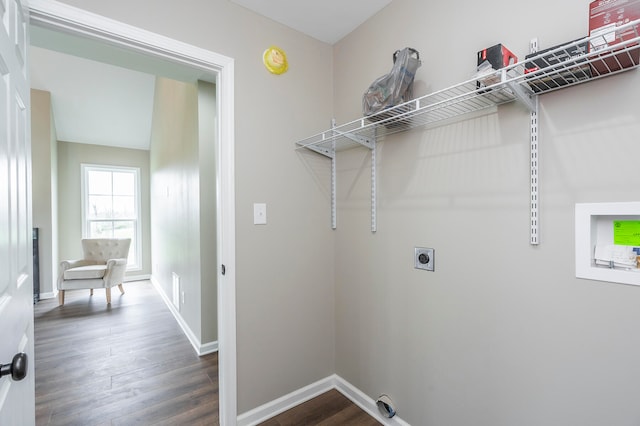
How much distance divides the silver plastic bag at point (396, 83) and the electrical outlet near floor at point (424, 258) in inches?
28.6

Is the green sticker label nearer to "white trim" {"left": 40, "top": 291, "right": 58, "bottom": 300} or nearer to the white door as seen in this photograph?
the white door

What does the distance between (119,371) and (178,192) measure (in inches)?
70.2

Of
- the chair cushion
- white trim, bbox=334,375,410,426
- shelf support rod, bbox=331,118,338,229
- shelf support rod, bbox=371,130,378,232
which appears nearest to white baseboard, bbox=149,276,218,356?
the chair cushion

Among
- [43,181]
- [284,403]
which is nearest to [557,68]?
[284,403]

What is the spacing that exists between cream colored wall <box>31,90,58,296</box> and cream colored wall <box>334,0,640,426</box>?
14.9 feet

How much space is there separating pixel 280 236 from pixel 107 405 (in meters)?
1.58

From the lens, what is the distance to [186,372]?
2.31 metres

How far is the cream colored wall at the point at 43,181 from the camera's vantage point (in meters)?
4.01

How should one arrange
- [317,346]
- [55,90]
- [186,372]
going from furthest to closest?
[55,90], [186,372], [317,346]

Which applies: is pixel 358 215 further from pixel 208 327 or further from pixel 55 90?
pixel 55 90

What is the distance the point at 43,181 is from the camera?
4.11 m

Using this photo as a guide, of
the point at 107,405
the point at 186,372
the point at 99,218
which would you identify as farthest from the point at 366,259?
the point at 99,218

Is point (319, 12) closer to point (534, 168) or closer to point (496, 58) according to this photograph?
point (496, 58)

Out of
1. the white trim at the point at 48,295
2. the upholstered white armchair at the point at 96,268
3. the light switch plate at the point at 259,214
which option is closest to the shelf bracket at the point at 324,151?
the light switch plate at the point at 259,214
